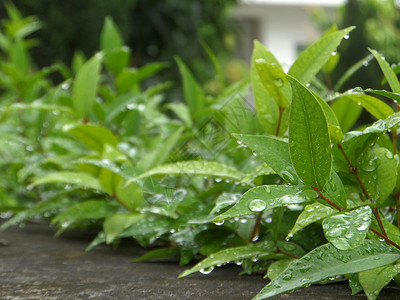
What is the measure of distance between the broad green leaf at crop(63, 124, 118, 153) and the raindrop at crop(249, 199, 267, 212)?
2.14ft

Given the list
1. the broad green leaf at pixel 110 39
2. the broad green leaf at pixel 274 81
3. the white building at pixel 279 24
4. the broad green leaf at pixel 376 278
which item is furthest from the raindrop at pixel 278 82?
the white building at pixel 279 24

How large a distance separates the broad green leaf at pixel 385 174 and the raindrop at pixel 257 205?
0.77ft

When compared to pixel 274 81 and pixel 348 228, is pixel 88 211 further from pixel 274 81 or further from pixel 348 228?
pixel 348 228

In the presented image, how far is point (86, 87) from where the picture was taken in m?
1.27

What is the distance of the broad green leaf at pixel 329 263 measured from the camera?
1.81ft

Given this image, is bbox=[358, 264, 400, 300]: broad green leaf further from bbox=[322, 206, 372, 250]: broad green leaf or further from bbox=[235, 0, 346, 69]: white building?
bbox=[235, 0, 346, 69]: white building

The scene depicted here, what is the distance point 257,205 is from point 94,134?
70 centimetres

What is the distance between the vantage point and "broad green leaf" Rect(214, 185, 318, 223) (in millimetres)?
566

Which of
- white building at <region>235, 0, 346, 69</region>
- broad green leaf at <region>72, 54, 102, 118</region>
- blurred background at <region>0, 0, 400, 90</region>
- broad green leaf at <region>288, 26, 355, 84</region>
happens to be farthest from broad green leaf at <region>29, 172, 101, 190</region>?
white building at <region>235, 0, 346, 69</region>

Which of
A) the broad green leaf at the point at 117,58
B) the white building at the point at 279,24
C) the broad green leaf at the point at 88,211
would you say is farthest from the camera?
the white building at the point at 279,24

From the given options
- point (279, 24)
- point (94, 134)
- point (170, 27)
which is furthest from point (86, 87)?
point (279, 24)

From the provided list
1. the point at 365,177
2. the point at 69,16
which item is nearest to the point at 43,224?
the point at 365,177

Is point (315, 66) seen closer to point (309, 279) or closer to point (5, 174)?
point (309, 279)

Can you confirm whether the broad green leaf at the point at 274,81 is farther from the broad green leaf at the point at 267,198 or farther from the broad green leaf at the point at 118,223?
the broad green leaf at the point at 118,223
